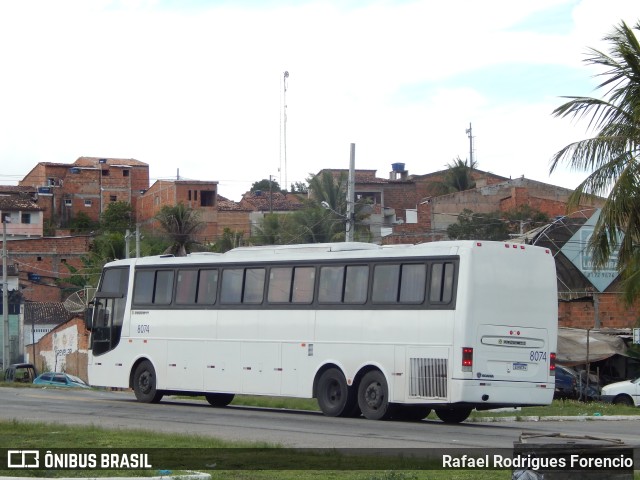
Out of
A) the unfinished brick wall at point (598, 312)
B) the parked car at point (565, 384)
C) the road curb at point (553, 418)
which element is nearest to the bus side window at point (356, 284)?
the road curb at point (553, 418)

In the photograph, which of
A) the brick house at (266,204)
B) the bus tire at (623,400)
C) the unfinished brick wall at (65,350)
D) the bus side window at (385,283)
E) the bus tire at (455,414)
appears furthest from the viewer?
the brick house at (266,204)

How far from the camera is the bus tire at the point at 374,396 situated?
21.7 meters

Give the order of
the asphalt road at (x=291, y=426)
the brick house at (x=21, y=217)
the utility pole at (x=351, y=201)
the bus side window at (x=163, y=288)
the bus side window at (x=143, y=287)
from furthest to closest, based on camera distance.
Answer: the brick house at (x=21, y=217), the utility pole at (x=351, y=201), the bus side window at (x=143, y=287), the bus side window at (x=163, y=288), the asphalt road at (x=291, y=426)

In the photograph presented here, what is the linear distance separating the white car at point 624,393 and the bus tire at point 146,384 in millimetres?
15325

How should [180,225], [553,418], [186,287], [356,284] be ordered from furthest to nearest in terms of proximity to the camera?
[180,225] < [186,287] < [553,418] < [356,284]

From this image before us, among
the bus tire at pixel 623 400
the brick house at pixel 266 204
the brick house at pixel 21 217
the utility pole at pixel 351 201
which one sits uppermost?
the brick house at pixel 266 204

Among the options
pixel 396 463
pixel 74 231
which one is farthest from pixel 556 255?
pixel 74 231

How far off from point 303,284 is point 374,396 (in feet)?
10.3

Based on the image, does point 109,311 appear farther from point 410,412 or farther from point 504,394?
point 504,394

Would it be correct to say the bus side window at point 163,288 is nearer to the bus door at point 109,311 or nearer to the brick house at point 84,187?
the bus door at point 109,311

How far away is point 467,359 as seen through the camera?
20.6m

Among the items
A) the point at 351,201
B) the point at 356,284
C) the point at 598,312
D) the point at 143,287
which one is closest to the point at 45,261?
the point at 351,201

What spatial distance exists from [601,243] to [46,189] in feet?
299

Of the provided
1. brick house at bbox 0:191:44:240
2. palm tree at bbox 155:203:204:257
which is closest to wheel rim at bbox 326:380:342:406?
palm tree at bbox 155:203:204:257
